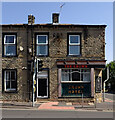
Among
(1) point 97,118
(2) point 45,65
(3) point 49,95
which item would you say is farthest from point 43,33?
(1) point 97,118

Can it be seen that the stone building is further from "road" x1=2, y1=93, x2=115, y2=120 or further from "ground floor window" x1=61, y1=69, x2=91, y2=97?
"road" x1=2, y1=93, x2=115, y2=120

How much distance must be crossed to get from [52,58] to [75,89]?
3590 mm

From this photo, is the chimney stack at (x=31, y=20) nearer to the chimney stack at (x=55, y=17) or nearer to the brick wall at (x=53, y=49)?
the brick wall at (x=53, y=49)

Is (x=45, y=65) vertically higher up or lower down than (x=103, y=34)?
lower down

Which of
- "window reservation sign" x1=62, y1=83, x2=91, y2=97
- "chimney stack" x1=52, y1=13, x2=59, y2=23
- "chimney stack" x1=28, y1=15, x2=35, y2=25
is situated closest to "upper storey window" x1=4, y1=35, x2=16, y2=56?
"chimney stack" x1=28, y1=15, x2=35, y2=25

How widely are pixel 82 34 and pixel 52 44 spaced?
298 centimetres

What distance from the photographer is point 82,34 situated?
70.9ft

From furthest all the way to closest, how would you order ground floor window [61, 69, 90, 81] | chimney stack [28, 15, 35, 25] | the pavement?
chimney stack [28, 15, 35, 25] → ground floor window [61, 69, 90, 81] → the pavement

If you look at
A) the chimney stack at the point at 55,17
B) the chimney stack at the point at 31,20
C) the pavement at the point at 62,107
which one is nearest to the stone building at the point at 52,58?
the chimney stack at the point at 31,20

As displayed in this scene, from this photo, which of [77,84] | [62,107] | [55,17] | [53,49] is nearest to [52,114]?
[62,107]

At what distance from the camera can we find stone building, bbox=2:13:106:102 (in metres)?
21.3

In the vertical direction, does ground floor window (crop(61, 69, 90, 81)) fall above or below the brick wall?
below

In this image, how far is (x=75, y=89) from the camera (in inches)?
839

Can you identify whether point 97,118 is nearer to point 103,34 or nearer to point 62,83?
point 62,83
